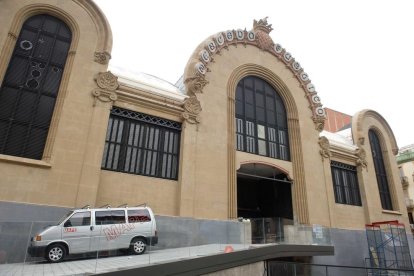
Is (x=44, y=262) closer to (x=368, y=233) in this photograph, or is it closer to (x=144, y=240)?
(x=144, y=240)

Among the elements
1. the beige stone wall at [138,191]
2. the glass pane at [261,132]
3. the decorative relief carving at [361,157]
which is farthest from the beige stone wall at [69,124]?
the decorative relief carving at [361,157]

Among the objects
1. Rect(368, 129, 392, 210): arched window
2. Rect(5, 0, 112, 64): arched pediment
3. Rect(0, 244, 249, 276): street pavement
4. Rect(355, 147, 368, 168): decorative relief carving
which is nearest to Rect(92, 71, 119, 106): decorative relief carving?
Rect(5, 0, 112, 64): arched pediment

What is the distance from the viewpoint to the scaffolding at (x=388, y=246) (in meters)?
23.3

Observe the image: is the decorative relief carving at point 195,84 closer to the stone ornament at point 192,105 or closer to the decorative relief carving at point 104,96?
the stone ornament at point 192,105

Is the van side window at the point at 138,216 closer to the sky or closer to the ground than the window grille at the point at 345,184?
closer to the ground

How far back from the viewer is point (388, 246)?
2439 cm

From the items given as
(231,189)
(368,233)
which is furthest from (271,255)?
(368,233)

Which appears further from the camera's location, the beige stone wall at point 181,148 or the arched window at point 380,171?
the arched window at point 380,171

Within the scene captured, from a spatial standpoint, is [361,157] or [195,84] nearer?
[195,84]

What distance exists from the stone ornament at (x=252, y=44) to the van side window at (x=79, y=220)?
1106cm

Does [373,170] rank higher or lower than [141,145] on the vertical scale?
higher

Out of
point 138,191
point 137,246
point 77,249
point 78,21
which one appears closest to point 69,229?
point 77,249

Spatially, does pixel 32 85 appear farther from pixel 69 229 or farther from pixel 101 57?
pixel 69 229

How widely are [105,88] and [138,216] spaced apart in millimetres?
7778
